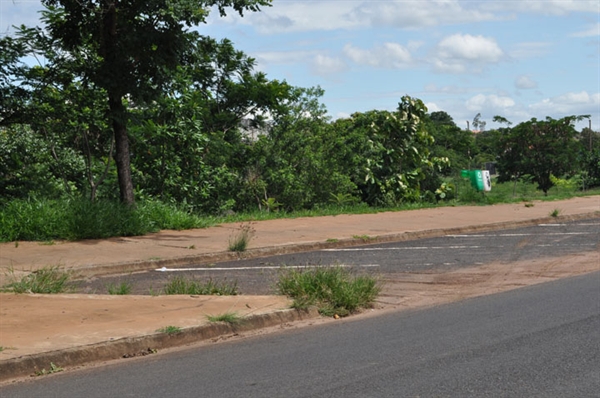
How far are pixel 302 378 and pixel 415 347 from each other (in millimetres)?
1520

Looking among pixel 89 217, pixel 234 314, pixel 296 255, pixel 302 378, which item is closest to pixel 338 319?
pixel 234 314

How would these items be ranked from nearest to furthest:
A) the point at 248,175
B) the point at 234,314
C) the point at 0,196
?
the point at 234,314 < the point at 0,196 < the point at 248,175

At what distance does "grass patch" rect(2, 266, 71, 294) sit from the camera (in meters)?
9.88

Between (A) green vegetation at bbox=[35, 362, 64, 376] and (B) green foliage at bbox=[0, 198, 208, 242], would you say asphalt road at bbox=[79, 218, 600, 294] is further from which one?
(A) green vegetation at bbox=[35, 362, 64, 376]

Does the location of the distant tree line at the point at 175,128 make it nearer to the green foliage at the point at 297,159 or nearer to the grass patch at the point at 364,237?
the green foliage at the point at 297,159

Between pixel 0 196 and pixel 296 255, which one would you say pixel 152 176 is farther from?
pixel 296 255

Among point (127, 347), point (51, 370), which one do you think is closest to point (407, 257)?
point (127, 347)

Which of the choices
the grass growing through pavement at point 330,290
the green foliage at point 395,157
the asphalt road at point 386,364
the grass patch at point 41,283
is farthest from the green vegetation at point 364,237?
the green foliage at point 395,157

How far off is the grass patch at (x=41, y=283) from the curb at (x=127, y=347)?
259cm

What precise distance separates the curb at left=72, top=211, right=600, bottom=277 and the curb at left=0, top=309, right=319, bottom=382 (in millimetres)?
4166

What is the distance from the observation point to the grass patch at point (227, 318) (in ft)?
27.9

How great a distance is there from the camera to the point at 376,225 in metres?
19.3

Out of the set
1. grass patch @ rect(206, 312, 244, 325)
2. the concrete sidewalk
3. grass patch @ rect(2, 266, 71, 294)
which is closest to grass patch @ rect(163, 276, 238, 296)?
the concrete sidewalk

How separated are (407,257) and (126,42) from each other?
642cm
